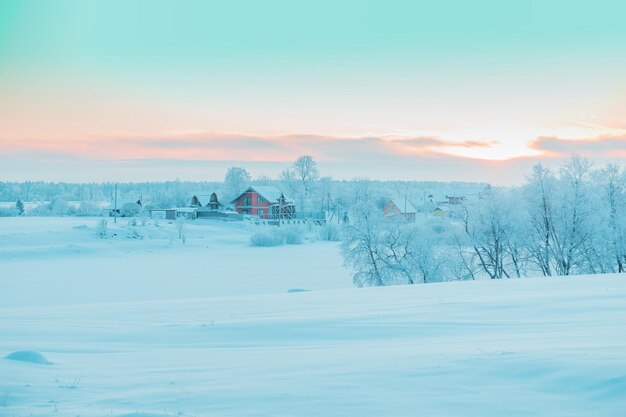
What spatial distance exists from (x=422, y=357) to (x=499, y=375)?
4.01 feet

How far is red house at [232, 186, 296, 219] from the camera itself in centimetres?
9525

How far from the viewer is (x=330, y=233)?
259 ft

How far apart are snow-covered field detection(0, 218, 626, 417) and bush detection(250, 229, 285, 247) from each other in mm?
49691

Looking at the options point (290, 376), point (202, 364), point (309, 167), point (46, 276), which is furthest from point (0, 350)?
point (309, 167)

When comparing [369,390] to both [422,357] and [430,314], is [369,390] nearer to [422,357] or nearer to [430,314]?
[422,357]

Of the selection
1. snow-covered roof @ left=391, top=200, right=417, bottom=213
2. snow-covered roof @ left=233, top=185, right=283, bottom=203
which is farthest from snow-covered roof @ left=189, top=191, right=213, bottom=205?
snow-covered roof @ left=391, top=200, right=417, bottom=213

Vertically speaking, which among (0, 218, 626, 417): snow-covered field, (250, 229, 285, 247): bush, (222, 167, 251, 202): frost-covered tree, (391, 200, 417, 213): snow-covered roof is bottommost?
(250, 229, 285, 247): bush

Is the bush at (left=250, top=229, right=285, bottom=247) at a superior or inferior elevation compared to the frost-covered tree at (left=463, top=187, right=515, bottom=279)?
inferior

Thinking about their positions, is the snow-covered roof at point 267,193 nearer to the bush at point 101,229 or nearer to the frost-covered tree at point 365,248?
the bush at point 101,229

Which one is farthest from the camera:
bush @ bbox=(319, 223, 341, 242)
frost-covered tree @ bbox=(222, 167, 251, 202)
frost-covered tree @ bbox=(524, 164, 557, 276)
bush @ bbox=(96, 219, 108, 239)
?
frost-covered tree @ bbox=(222, 167, 251, 202)

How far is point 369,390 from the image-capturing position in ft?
22.9

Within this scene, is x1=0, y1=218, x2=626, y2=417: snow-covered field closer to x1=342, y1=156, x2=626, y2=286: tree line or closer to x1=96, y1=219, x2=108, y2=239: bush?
x1=342, y1=156, x2=626, y2=286: tree line

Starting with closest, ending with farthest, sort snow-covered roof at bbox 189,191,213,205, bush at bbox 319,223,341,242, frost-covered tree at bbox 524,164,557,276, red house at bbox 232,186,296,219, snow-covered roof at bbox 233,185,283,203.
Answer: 1. frost-covered tree at bbox 524,164,557,276
2. bush at bbox 319,223,341,242
3. red house at bbox 232,186,296,219
4. snow-covered roof at bbox 233,185,283,203
5. snow-covered roof at bbox 189,191,213,205

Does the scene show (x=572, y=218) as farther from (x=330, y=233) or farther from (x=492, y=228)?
(x=330, y=233)
